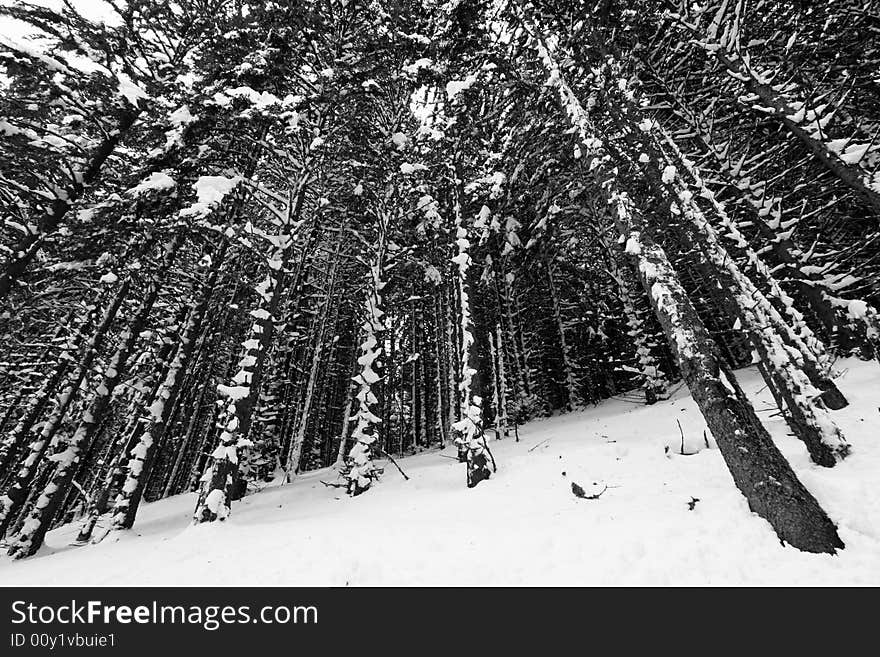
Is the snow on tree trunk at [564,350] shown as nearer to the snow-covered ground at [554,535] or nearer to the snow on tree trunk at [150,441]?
the snow-covered ground at [554,535]

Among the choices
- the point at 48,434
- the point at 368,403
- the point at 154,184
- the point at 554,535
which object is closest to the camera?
the point at 554,535

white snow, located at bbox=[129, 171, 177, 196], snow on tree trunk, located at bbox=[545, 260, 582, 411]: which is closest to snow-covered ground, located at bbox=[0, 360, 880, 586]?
white snow, located at bbox=[129, 171, 177, 196]

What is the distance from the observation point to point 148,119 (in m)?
9.09

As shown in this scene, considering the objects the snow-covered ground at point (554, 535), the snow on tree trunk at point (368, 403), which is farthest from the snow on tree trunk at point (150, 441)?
the snow on tree trunk at point (368, 403)

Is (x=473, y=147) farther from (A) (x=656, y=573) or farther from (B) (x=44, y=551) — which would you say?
(B) (x=44, y=551)

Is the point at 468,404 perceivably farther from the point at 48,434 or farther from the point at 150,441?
the point at 48,434

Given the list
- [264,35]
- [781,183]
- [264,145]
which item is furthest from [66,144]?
[781,183]

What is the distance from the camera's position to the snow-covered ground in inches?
154

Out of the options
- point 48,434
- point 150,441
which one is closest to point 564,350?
point 150,441

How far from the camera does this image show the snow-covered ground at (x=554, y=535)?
3910mm

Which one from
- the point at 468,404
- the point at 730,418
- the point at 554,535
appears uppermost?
the point at 468,404

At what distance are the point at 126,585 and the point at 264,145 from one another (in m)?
8.82

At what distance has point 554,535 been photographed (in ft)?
16.0

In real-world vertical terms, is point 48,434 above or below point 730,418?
above
